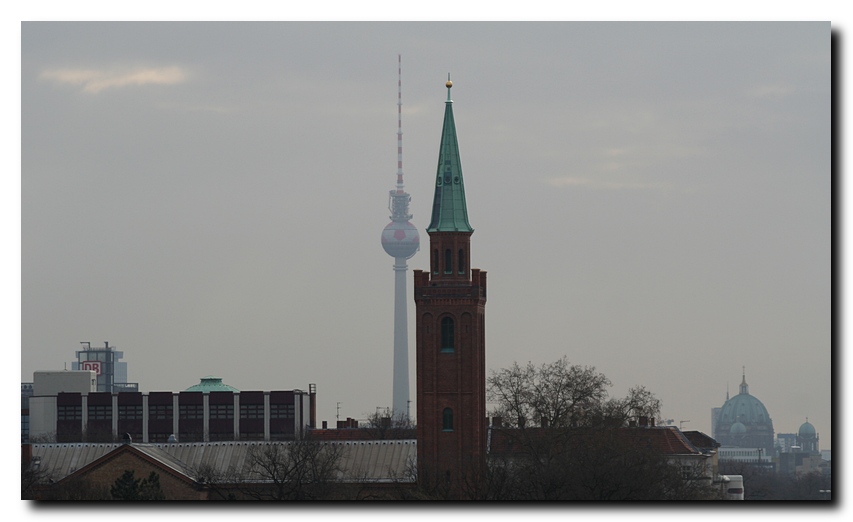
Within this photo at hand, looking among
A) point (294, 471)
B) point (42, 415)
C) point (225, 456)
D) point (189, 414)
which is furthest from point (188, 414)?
point (294, 471)

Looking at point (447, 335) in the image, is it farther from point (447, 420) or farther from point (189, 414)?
point (189, 414)

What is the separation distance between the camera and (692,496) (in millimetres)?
74312

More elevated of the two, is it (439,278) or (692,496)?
(439,278)

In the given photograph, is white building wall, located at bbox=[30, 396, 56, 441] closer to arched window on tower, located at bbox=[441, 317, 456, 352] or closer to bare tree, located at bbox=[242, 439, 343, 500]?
bare tree, located at bbox=[242, 439, 343, 500]

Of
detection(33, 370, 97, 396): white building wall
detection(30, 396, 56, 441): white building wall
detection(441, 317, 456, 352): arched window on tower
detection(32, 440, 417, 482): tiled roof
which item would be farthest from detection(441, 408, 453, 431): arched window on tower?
detection(33, 370, 97, 396): white building wall

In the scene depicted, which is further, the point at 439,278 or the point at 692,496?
the point at 439,278

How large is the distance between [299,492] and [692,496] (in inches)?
734

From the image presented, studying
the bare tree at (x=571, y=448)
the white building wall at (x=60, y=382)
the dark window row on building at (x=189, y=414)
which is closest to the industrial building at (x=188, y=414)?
the dark window row on building at (x=189, y=414)

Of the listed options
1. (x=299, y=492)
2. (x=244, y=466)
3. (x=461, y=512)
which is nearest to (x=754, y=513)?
(x=461, y=512)

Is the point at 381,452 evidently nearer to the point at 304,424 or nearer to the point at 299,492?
the point at 299,492

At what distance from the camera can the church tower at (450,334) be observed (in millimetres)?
100938

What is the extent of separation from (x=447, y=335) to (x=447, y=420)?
5.03m

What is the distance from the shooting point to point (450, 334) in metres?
102

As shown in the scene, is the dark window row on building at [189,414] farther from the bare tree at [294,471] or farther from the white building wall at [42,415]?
the bare tree at [294,471]
